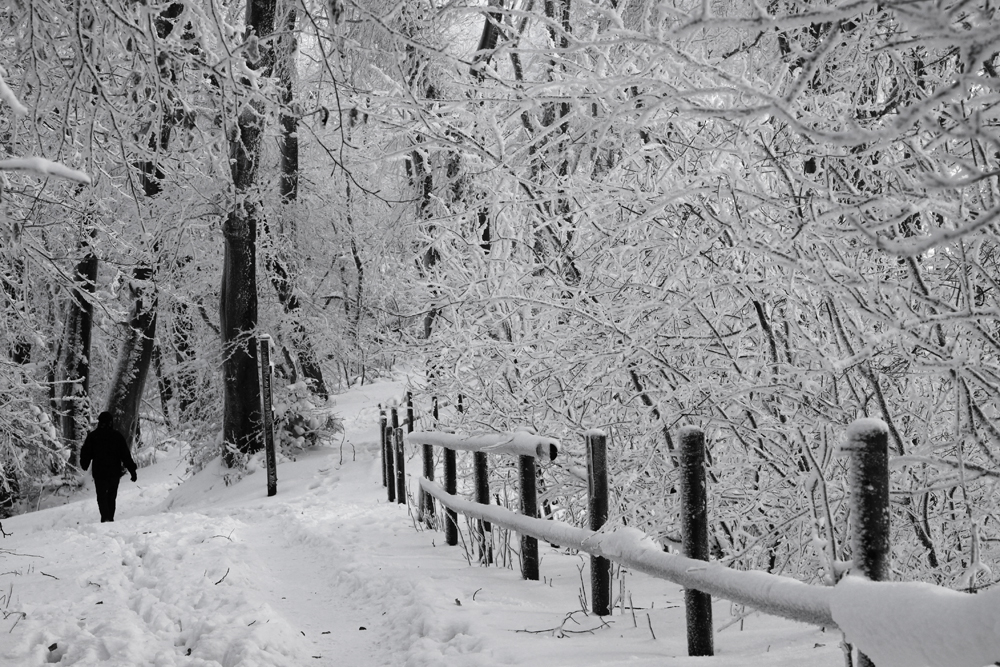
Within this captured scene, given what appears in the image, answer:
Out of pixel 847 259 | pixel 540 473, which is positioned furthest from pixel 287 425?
pixel 847 259

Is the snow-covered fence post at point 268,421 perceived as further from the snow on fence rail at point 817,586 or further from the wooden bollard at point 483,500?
the snow on fence rail at point 817,586

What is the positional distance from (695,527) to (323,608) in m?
3.01

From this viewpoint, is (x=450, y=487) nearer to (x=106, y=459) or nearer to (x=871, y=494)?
(x=871, y=494)

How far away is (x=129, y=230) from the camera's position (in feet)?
57.3

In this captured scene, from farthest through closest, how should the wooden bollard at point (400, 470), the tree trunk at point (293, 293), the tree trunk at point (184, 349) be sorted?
the tree trunk at point (184, 349) < the tree trunk at point (293, 293) < the wooden bollard at point (400, 470)

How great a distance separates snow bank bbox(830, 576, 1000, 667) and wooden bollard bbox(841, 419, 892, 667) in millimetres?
175

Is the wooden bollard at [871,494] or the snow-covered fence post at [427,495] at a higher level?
the wooden bollard at [871,494]

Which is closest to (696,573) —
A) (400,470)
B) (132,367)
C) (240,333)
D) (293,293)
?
(400,470)

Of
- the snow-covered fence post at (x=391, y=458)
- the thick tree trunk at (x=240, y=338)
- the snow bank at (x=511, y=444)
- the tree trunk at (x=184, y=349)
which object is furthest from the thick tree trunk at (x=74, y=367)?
the snow bank at (x=511, y=444)

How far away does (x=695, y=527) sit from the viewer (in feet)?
12.1

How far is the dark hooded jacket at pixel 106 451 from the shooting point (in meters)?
11.7

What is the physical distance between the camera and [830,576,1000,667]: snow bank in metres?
1.84

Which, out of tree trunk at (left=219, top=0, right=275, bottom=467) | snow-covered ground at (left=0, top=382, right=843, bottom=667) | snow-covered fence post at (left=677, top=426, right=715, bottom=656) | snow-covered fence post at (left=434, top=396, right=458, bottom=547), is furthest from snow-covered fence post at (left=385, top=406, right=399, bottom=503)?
snow-covered fence post at (left=677, top=426, right=715, bottom=656)

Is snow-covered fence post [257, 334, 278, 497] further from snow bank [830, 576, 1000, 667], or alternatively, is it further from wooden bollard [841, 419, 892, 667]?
snow bank [830, 576, 1000, 667]
